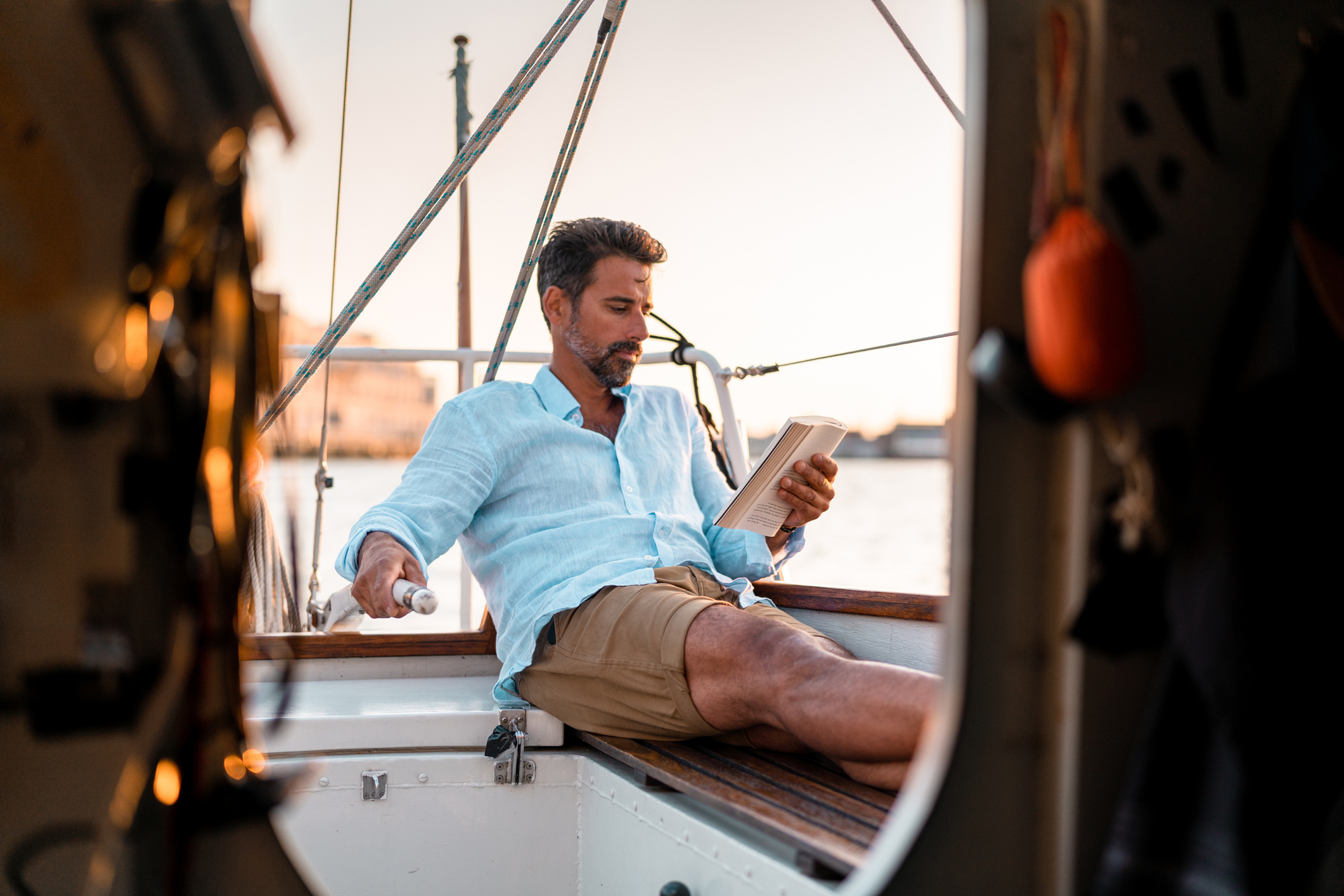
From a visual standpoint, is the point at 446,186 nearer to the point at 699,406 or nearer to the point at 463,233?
the point at 699,406

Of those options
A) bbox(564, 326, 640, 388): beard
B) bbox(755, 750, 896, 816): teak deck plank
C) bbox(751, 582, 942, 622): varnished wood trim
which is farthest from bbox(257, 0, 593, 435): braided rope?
bbox(755, 750, 896, 816): teak deck plank

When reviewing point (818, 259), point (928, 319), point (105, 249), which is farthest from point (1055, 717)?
point (818, 259)

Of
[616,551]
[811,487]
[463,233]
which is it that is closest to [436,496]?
[616,551]

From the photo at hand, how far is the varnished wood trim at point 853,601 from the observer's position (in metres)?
1.43

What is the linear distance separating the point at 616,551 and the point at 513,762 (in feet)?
1.31

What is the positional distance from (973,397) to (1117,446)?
0.30 ft

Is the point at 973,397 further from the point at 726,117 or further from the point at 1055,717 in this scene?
the point at 726,117

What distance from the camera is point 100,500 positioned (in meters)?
0.59

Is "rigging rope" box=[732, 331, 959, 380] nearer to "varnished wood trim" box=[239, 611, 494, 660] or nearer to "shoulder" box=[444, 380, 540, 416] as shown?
"shoulder" box=[444, 380, 540, 416]

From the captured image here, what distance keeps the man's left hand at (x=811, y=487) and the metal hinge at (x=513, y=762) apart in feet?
1.99

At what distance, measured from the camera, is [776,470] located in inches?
63.1

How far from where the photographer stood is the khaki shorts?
1343mm

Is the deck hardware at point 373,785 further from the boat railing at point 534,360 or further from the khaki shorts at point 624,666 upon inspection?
the boat railing at point 534,360

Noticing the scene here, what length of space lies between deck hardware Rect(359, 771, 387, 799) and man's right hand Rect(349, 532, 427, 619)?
22cm
